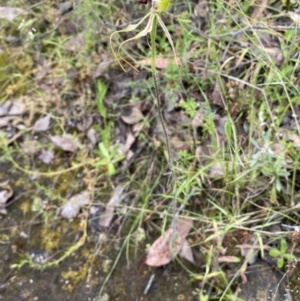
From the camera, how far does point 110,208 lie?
1.39 meters

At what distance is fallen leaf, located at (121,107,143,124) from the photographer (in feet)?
5.02

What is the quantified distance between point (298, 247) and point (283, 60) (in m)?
0.60

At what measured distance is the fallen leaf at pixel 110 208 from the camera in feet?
4.49

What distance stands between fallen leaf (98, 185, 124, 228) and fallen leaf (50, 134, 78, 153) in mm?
249

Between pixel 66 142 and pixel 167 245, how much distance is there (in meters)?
0.56

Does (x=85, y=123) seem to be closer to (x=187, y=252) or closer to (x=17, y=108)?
(x=17, y=108)

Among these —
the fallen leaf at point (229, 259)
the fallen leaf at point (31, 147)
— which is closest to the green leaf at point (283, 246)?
the fallen leaf at point (229, 259)

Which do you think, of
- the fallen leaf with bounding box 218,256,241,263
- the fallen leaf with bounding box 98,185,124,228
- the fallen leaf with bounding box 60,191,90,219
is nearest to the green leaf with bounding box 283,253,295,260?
the fallen leaf with bounding box 218,256,241,263

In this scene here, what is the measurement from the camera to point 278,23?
56.2 inches

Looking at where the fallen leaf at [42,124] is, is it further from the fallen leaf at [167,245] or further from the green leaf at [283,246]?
the green leaf at [283,246]

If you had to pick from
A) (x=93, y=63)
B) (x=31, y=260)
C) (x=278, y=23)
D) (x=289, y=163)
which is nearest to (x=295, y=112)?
(x=289, y=163)

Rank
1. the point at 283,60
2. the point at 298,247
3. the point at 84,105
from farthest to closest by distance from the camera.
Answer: the point at 84,105
the point at 283,60
the point at 298,247

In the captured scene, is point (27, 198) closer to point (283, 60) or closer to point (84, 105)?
point (84, 105)

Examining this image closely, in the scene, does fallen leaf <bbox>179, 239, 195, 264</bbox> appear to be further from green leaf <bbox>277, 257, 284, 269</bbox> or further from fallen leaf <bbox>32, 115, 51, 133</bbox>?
fallen leaf <bbox>32, 115, 51, 133</bbox>
